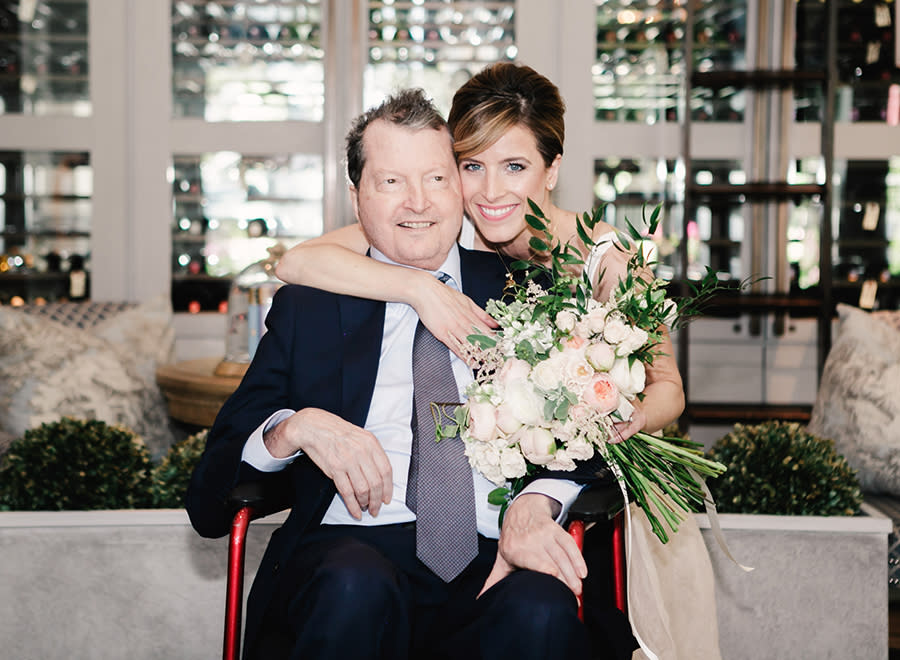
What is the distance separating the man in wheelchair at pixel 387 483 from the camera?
1295 millimetres

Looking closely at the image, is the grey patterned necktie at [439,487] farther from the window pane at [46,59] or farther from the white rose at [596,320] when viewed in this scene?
the window pane at [46,59]

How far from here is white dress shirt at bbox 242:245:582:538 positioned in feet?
5.10

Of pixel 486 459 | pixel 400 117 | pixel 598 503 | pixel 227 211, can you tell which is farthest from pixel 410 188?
pixel 227 211

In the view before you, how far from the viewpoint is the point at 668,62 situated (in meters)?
4.57

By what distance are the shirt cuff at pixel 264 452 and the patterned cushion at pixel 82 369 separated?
1550mm

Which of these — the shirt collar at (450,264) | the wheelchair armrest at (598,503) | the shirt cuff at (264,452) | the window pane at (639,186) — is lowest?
the wheelchair armrest at (598,503)

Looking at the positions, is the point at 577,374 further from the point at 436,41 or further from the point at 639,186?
the point at 436,41

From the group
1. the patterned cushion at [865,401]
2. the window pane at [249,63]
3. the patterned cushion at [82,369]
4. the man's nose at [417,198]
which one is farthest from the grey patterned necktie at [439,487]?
the window pane at [249,63]

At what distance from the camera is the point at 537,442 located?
139 centimetres

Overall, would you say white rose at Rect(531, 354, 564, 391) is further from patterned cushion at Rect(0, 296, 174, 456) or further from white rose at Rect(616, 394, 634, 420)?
patterned cushion at Rect(0, 296, 174, 456)

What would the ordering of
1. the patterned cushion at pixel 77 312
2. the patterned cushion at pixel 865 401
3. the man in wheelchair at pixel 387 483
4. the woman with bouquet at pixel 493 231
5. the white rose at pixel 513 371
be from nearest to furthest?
the man in wheelchair at pixel 387 483, the white rose at pixel 513 371, the woman with bouquet at pixel 493 231, the patterned cushion at pixel 865 401, the patterned cushion at pixel 77 312

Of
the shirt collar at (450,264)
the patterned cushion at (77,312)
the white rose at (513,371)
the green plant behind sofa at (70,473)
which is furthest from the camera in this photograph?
the patterned cushion at (77,312)

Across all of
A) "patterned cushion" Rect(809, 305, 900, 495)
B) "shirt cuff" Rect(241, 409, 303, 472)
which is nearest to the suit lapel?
"shirt cuff" Rect(241, 409, 303, 472)

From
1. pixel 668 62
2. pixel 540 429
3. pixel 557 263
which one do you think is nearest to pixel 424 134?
pixel 557 263
